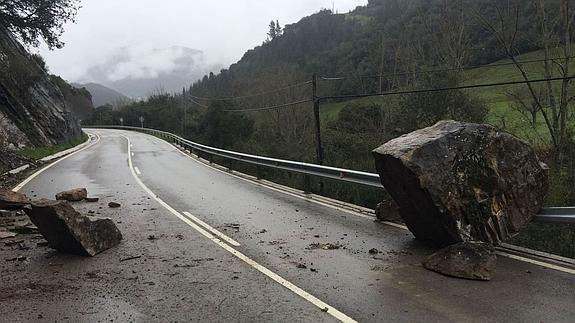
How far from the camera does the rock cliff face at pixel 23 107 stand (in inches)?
1086

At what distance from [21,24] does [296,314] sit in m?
21.1

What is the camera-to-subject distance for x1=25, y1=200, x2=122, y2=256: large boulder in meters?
6.71

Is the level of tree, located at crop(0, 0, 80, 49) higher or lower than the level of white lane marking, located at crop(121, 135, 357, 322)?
higher

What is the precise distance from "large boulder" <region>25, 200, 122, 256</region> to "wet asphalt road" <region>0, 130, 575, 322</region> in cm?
20

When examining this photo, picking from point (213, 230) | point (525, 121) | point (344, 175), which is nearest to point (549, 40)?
point (525, 121)

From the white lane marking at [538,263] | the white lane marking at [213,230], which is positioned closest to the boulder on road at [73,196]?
the white lane marking at [213,230]

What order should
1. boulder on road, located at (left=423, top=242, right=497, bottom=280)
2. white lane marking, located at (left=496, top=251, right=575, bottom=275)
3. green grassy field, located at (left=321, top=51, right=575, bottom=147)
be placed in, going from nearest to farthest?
boulder on road, located at (left=423, top=242, right=497, bottom=280)
white lane marking, located at (left=496, top=251, right=575, bottom=275)
green grassy field, located at (left=321, top=51, right=575, bottom=147)

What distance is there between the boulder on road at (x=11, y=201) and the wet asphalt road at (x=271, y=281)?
6.98 feet

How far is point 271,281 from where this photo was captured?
18.9ft

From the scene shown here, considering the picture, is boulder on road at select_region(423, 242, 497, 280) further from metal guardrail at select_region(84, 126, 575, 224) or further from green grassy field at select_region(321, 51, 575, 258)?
green grassy field at select_region(321, 51, 575, 258)

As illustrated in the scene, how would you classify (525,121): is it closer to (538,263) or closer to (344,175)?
(344,175)

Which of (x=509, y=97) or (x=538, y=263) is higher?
(x=509, y=97)

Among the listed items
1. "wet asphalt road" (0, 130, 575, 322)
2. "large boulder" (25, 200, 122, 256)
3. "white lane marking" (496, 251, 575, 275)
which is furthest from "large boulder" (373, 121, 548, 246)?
"large boulder" (25, 200, 122, 256)

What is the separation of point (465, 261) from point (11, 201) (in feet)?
28.1
